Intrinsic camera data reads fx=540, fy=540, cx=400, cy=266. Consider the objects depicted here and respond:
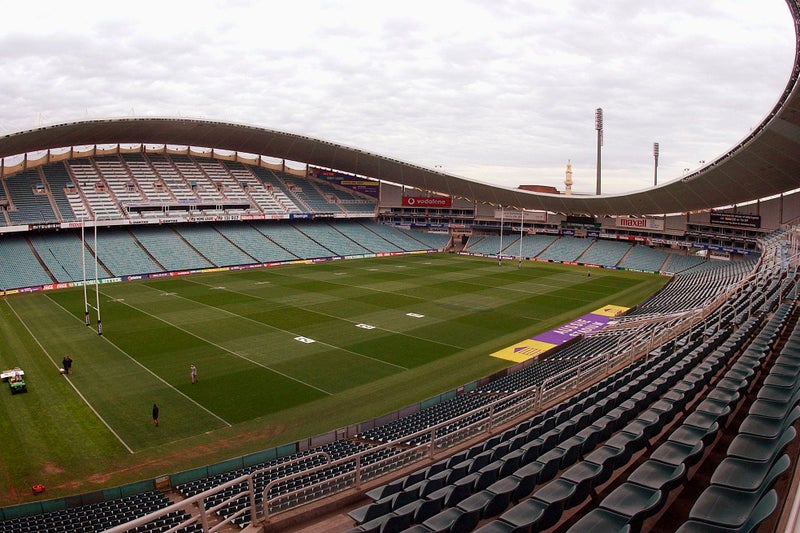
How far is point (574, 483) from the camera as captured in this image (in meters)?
7.09

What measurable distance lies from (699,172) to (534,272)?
22056 millimetres

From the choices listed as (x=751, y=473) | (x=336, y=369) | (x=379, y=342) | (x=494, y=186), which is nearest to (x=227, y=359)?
(x=336, y=369)

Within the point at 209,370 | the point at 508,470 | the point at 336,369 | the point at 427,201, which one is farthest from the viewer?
the point at 427,201

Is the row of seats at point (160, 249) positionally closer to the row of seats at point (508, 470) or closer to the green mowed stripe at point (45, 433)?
the green mowed stripe at point (45, 433)

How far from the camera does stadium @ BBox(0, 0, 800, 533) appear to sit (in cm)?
801

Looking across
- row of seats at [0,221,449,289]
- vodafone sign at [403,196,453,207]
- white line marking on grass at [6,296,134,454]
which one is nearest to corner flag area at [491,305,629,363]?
white line marking on grass at [6,296,134,454]

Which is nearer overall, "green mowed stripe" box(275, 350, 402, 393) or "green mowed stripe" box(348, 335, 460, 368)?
"green mowed stripe" box(275, 350, 402, 393)

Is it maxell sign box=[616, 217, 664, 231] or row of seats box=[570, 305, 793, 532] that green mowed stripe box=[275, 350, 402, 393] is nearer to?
row of seats box=[570, 305, 793, 532]

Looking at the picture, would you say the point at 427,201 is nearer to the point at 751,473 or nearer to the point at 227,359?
the point at 227,359

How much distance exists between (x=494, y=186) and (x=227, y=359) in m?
55.7

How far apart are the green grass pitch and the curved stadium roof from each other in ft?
44.6

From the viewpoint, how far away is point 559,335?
3588 cm

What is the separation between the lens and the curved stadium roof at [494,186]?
38156 mm

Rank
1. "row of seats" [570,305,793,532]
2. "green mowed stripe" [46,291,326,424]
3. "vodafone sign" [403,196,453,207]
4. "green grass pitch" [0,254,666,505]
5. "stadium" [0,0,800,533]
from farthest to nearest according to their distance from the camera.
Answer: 1. "vodafone sign" [403,196,453,207]
2. "green mowed stripe" [46,291,326,424]
3. "green grass pitch" [0,254,666,505]
4. "stadium" [0,0,800,533]
5. "row of seats" [570,305,793,532]
